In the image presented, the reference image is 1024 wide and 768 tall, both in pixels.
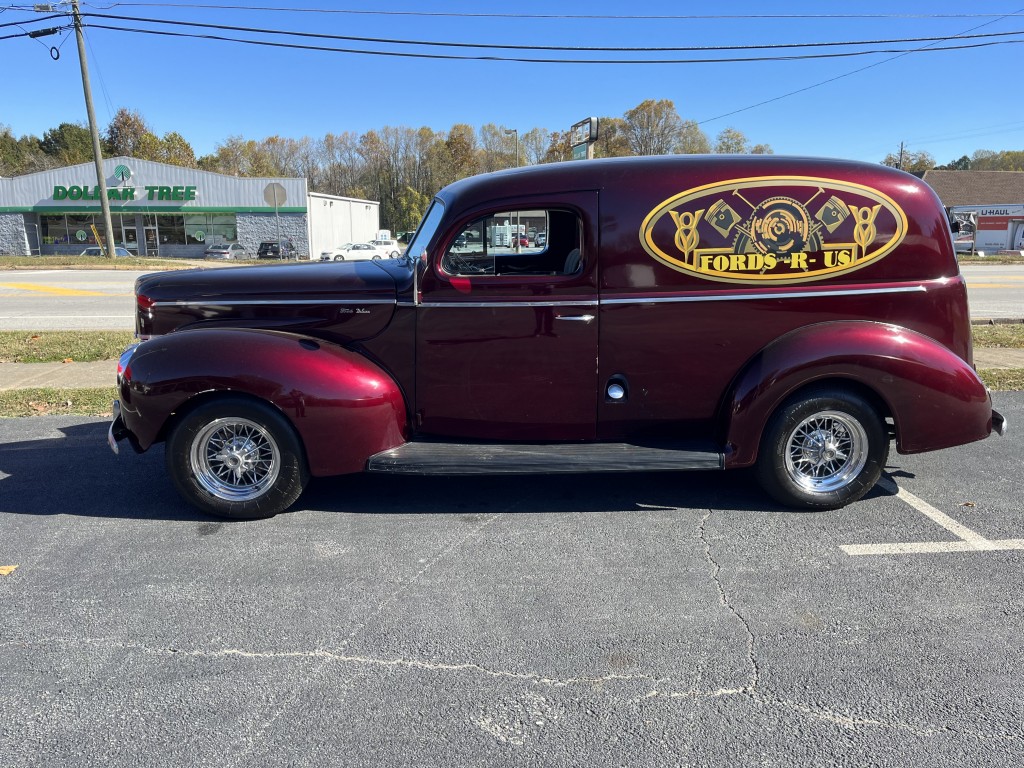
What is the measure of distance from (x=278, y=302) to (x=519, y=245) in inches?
61.1

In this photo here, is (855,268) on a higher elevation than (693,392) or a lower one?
higher

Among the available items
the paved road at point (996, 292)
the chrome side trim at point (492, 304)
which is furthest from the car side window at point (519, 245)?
the paved road at point (996, 292)

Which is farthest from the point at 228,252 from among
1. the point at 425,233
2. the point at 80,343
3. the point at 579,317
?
the point at 579,317

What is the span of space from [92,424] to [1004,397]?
8587 mm

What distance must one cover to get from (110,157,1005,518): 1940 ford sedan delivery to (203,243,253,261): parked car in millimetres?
39364

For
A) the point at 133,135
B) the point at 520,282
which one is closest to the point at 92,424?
the point at 520,282

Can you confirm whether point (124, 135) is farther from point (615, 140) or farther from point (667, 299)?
point (667, 299)

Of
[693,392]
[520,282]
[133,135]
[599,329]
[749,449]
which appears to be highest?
[133,135]

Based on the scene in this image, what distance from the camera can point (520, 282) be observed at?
172 inches

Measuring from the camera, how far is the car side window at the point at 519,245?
4.44 m

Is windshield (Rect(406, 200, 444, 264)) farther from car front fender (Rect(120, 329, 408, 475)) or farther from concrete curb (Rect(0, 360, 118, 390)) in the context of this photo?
concrete curb (Rect(0, 360, 118, 390))

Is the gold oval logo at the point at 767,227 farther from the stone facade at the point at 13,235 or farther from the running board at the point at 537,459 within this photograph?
the stone facade at the point at 13,235

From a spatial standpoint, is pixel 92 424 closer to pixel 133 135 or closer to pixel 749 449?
pixel 749 449

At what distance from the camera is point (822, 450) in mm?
4457
